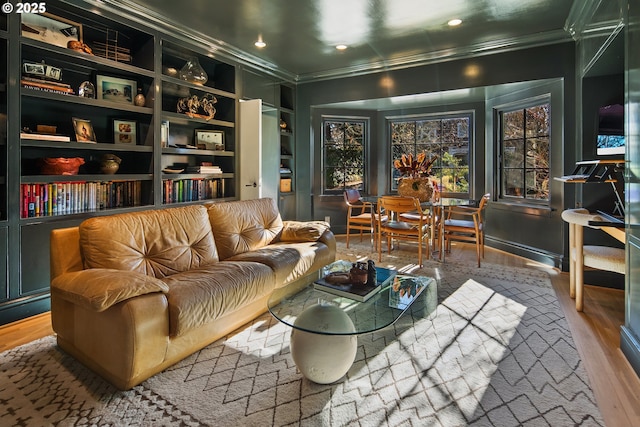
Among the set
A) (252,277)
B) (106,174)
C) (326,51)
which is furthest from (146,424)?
(326,51)

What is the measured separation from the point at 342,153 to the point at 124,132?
11.6 ft

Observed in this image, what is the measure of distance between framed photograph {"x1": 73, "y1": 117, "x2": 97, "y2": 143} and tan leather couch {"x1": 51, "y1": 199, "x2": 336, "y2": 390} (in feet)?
4.44

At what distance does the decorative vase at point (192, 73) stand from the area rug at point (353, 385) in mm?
2977

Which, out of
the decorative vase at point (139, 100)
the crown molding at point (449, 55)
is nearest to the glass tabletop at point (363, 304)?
the decorative vase at point (139, 100)

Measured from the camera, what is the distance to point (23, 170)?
9.96 feet

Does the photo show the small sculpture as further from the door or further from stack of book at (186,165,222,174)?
stack of book at (186,165,222,174)

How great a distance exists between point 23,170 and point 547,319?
14.0ft

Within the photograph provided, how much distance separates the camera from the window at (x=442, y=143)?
5898 mm

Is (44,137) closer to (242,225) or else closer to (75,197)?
(75,197)

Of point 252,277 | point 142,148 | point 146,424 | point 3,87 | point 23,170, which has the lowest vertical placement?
point 146,424

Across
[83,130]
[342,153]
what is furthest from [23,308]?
[342,153]

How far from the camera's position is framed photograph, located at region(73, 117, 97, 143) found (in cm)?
330

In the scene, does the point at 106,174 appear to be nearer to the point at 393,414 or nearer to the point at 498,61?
the point at 393,414

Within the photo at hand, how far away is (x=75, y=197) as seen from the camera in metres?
3.20
